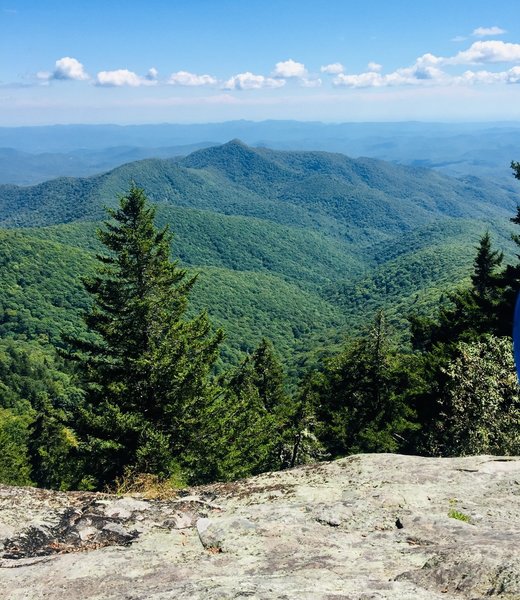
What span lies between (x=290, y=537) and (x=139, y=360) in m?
11.1

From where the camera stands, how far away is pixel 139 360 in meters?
18.4

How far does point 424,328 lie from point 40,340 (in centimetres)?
14939

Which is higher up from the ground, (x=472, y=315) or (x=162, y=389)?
(x=162, y=389)

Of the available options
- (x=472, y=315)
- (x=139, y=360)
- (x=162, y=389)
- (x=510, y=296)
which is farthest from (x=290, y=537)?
(x=472, y=315)

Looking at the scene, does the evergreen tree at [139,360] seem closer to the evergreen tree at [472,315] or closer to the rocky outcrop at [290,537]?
the rocky outcrop at [290,537]

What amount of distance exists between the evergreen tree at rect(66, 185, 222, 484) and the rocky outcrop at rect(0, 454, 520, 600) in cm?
782

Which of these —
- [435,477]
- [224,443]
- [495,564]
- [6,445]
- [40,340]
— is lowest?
[40,340]

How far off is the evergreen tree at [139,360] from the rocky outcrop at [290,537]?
25.6 ft

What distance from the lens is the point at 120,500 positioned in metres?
10.3

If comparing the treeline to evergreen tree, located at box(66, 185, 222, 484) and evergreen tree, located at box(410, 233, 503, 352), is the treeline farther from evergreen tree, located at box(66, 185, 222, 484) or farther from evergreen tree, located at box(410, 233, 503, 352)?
evergreen tree, located at box(410, 233, 503, 352)

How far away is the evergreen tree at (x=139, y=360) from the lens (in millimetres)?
18766

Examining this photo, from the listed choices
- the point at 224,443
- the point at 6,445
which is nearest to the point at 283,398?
the point at 224,443

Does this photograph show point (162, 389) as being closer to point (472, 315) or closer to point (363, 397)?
point (363, 397)

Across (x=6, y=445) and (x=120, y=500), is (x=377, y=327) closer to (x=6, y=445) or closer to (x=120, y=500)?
(x=120, y=500)
